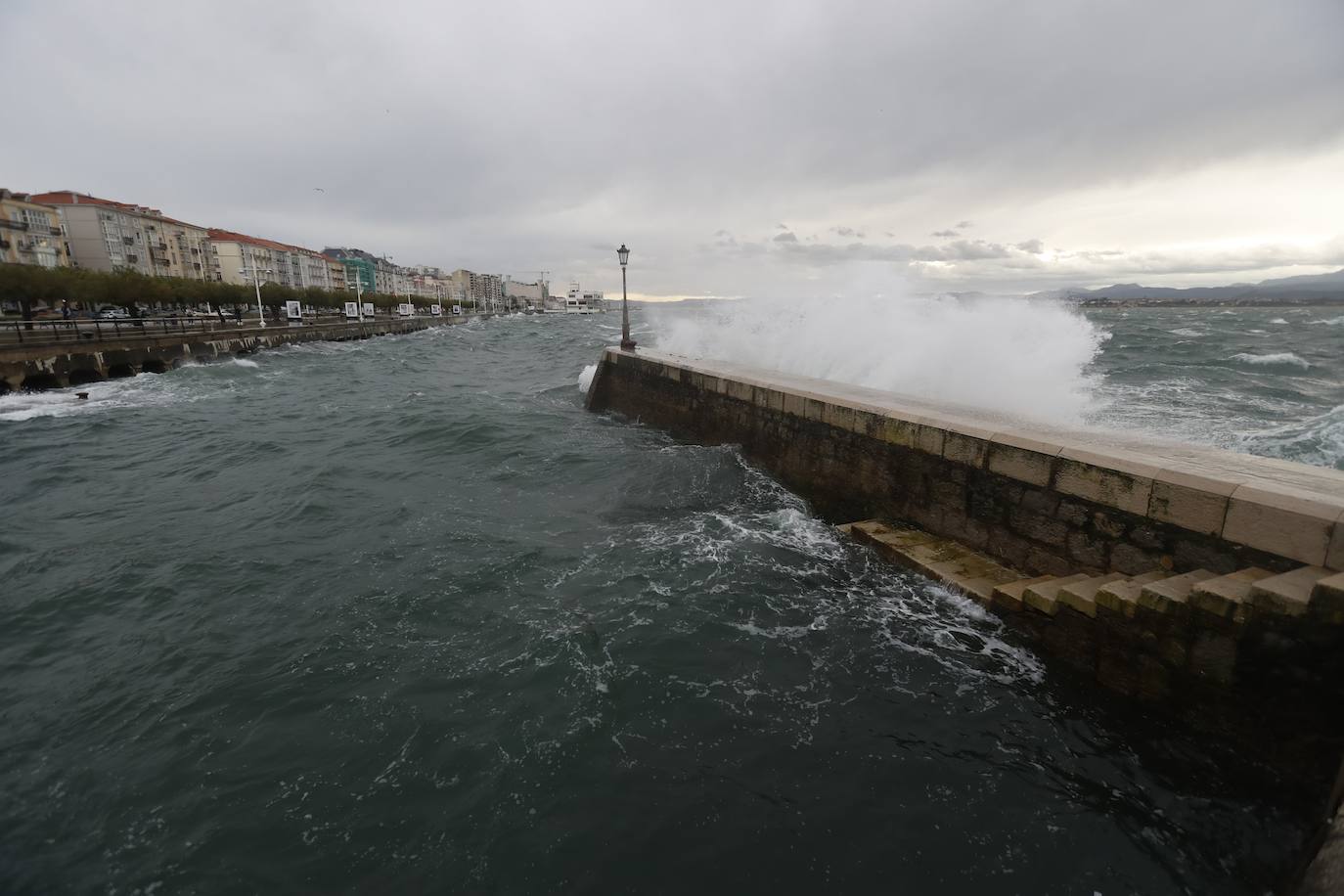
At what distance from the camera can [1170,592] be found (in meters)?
3.58

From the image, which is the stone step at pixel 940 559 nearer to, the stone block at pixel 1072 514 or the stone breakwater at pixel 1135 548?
the stone breakwater at pixel 1135 548

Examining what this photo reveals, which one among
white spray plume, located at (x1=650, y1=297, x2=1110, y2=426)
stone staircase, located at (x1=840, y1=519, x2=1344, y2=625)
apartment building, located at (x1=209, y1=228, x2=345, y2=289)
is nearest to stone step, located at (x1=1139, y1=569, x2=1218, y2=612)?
stone staircase, located at (x1=840, y1=519, x2=1344, y2=625)

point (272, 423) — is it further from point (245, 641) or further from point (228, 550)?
point (245, 641)

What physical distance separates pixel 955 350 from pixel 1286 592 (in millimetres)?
10058

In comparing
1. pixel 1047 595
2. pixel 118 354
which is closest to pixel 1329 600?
pixel 1047 595

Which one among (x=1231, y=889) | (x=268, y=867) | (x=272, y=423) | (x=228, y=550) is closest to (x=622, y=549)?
(x=268, y=867)

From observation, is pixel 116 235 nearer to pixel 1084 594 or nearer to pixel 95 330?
pixel 95 330

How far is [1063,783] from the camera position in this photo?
3326 mm

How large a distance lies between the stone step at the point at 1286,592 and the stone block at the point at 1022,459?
1.80m

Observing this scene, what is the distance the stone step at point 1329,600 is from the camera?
2865 mm

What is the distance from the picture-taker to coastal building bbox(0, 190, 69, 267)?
47000 millimetres

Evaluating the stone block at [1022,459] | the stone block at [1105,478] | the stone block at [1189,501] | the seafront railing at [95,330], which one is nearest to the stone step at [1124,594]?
the stone block at [1189,501]

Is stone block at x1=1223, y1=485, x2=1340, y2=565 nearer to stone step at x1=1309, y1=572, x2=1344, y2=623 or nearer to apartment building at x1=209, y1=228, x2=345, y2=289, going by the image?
stone step at x1=1309, y1=572, x2=1344, y2=623

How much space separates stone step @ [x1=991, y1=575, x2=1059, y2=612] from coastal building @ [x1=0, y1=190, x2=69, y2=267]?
68.6m
